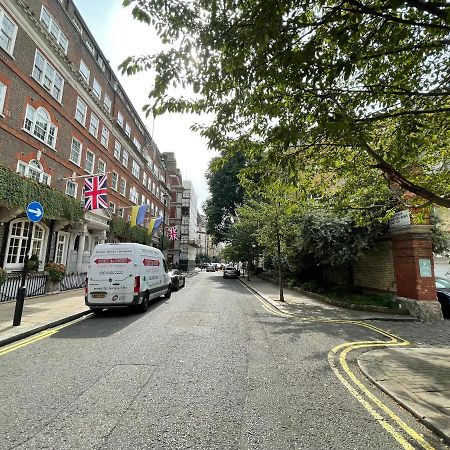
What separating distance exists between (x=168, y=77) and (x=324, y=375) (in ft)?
18.7

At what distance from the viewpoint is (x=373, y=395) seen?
14.5 feet

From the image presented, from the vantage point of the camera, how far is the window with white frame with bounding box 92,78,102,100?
22.8 meters

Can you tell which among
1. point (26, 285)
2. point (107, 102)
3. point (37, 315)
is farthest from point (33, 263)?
point (107, 102)

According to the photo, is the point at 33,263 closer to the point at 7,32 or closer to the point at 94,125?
the point at 7,32

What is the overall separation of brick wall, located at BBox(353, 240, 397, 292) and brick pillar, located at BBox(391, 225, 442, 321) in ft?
4.11

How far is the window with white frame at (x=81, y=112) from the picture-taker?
2042 centimetres

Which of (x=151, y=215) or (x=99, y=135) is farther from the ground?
(x=99, y=135)

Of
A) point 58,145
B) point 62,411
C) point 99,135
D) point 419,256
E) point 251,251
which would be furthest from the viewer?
point 251,251

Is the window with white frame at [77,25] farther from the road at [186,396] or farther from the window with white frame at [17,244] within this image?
the road at [186,396]

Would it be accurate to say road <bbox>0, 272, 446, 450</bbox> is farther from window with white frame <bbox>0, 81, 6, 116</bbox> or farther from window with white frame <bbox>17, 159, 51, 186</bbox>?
window with white frame <bbox>0, 81, 6, 116</bbox>

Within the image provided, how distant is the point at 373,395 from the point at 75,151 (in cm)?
2180

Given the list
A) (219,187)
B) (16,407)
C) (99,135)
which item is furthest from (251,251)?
(16,407)

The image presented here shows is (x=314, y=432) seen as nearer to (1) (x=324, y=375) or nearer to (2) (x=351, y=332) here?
(1) (x=324, y=375)

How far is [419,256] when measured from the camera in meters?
11.4
